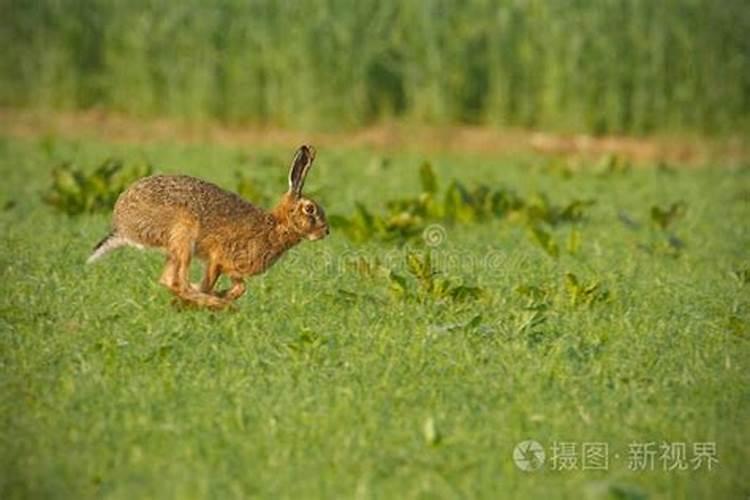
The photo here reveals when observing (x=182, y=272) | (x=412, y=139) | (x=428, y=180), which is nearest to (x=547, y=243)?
(x=428, y=180)

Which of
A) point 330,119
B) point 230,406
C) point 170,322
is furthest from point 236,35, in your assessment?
point 230,406

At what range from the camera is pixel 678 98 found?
15695mm

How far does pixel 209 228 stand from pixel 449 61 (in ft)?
29.1

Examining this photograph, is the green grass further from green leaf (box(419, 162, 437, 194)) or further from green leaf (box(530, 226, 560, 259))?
green leaf (box(419, 162, 437, 194))

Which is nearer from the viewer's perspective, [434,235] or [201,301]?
[201,301]

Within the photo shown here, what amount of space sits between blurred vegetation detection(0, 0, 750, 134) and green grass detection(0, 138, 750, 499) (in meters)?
6.27

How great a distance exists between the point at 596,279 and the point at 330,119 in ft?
25.2

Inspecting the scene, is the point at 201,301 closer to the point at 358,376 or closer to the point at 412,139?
the point at 358,376

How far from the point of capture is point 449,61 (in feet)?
51.9

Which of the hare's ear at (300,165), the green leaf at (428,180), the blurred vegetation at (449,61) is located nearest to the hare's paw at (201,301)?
the hare's ear at (300,165)

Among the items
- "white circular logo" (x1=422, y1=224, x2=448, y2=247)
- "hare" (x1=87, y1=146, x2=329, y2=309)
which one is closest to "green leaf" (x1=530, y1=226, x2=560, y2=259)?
"white circular logo" (x1=422, y1=224, x2=448, y2=247)

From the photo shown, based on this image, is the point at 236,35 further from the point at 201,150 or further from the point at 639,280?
the point at 639,280

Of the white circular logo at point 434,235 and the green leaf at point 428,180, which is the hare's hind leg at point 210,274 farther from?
the green leaf at point 428,180

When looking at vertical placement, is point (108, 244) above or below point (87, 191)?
above
